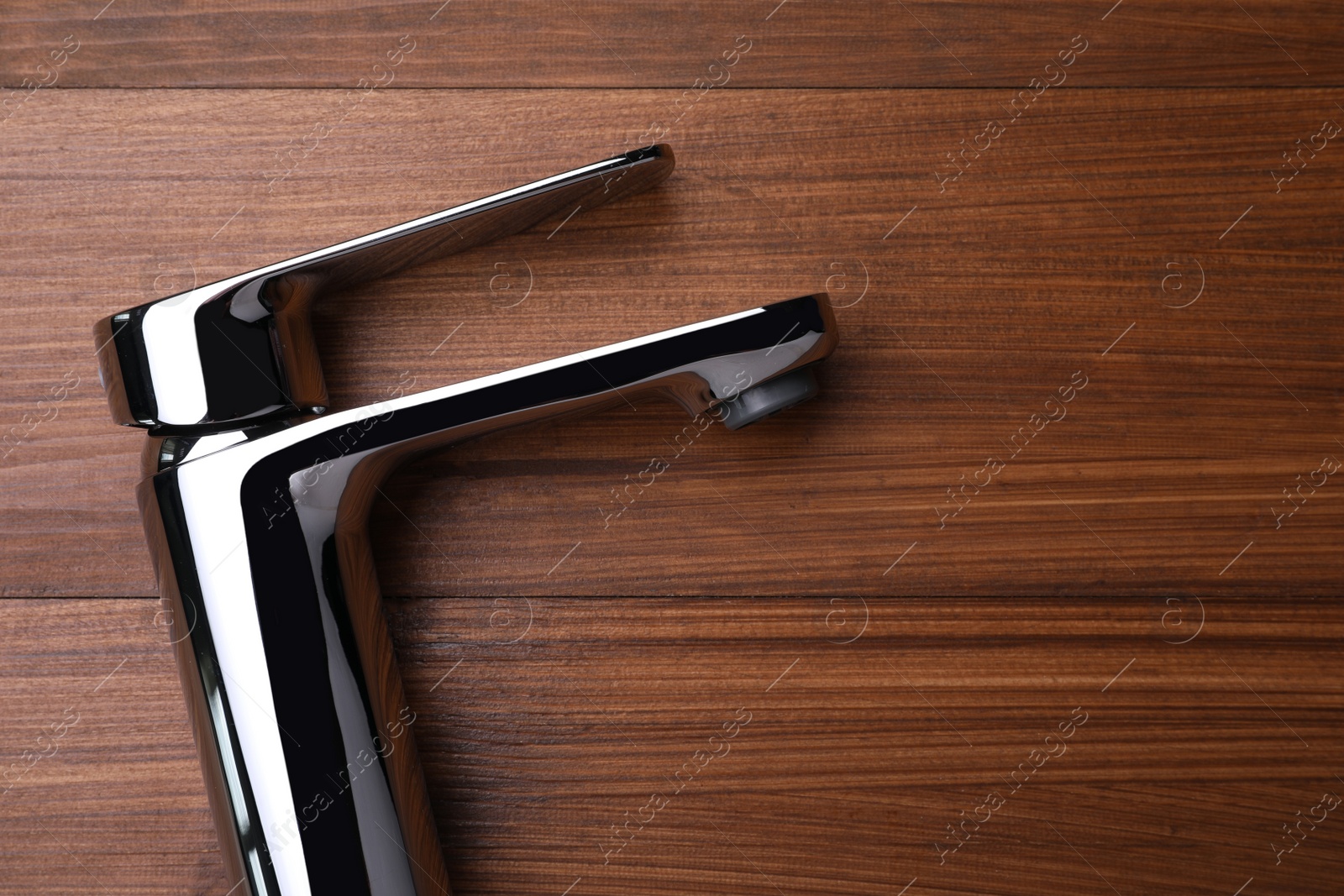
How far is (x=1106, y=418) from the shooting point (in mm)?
415

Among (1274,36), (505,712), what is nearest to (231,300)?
(505,712)

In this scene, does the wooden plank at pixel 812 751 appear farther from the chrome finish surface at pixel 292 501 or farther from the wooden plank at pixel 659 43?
the wooden plank at pixel 659 43

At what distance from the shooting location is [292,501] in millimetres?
349

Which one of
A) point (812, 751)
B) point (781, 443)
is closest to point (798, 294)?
point (781, 443)

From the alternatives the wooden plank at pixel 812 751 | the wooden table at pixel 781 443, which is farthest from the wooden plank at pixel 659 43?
the wooden plank at pixel 812 751

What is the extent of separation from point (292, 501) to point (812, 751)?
25 cm

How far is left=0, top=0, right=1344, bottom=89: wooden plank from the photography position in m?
0.42

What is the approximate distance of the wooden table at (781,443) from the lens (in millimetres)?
410

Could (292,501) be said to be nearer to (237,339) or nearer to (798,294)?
(237,339)

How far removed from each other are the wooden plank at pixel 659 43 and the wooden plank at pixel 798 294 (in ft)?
0.04

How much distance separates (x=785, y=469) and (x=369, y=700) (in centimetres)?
21

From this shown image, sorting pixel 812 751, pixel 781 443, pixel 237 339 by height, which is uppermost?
pixel 237 339

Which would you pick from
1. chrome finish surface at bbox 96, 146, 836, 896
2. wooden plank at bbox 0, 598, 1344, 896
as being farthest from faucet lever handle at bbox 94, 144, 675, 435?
wooden plank at bbox 0, 598, 1344, 896

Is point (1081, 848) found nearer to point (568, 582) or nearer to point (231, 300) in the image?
point (568, 582)
